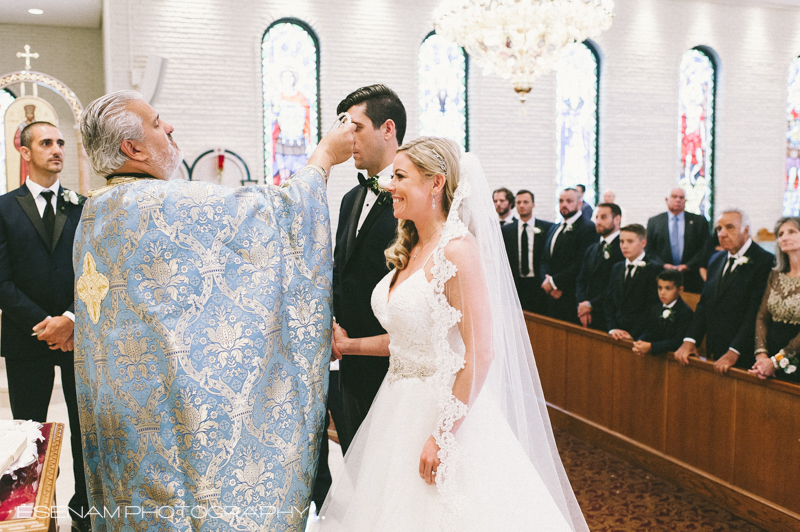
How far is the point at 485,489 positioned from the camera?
2133 mm

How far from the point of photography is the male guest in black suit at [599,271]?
17.7 ft

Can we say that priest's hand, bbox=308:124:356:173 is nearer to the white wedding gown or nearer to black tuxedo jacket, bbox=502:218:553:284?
the white wedding gown

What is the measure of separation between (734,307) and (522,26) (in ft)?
16.3

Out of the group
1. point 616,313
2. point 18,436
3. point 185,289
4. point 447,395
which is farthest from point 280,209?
point 616,313

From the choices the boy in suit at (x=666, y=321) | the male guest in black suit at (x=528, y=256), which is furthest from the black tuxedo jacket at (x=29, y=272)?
the male guest in black suit at (x=528, y=256)

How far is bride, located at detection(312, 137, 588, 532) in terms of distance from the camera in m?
2.13

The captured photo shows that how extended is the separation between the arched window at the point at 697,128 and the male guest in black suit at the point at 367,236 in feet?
34.8

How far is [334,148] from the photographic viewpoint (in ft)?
7.59

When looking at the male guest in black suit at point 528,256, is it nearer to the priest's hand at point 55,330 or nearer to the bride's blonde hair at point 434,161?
the bride's blonde hair at point 434,161

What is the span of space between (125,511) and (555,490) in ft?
4.80

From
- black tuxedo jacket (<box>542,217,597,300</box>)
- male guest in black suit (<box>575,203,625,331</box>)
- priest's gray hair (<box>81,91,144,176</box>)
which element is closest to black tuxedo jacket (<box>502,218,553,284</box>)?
black tuxedo jacket (<box>542,217,597,300</box>)

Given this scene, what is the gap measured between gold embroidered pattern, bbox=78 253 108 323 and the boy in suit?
350cm

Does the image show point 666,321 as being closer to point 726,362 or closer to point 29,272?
point 726,362

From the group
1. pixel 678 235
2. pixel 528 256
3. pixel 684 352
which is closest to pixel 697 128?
pixel 678 235
